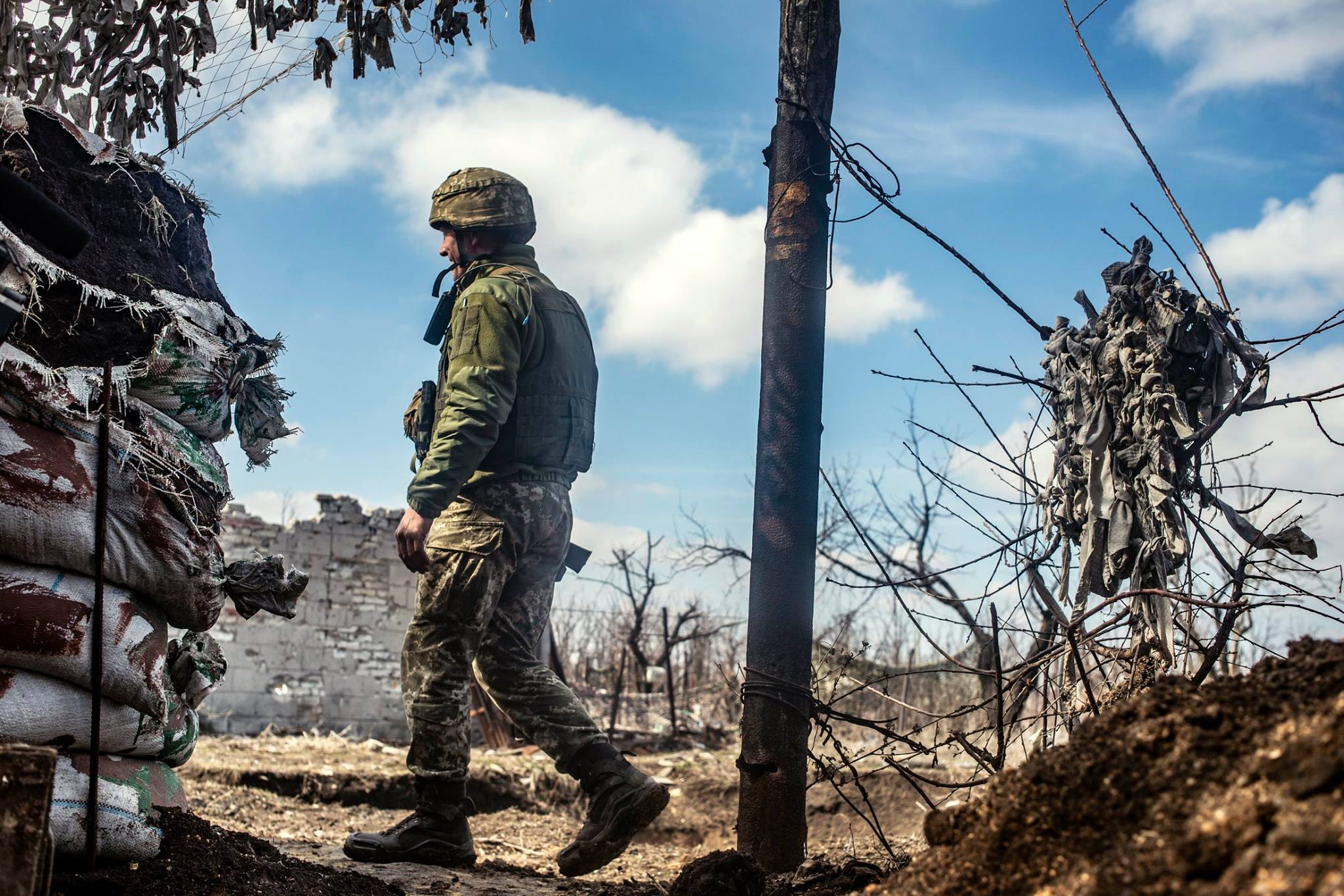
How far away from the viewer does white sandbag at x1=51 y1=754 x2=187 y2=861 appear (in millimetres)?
2157

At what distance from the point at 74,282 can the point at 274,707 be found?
8563 mm

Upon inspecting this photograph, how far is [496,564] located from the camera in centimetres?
325

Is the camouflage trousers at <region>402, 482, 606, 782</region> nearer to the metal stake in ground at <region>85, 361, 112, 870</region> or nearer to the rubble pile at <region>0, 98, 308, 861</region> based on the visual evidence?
the rubble pile at <region>0, 98, 308, 861</region>

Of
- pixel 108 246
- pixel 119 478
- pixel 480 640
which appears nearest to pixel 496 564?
pixel 480 640

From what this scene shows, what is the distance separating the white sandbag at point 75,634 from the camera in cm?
213

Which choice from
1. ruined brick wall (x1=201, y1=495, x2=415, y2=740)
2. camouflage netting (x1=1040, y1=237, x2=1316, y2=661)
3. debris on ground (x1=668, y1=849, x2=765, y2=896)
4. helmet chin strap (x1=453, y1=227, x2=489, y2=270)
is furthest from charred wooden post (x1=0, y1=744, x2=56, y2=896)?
ruined brick wall (x1=201, y1=495, x2=415, y2=740)

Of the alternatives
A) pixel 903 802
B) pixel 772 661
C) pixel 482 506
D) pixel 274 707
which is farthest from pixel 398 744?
pixel 772 661

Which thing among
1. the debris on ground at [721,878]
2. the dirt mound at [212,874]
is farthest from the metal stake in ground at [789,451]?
the dirt mound at [212,874]

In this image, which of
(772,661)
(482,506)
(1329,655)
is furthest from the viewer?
(482,506)

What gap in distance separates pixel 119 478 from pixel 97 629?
1.14 ft

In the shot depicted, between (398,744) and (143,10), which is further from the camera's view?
(398,744)

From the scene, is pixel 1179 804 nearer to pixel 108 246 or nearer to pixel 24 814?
pixel 24 814

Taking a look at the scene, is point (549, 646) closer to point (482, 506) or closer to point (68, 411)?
point (482, 506)

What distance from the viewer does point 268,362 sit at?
296cm
